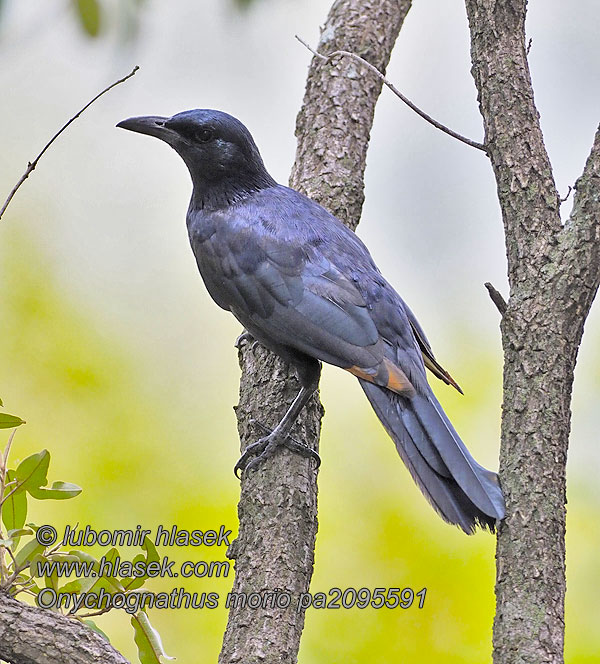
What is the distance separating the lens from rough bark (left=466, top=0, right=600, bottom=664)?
1.96 meters

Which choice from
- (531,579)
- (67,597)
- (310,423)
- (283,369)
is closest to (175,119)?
(283,369)

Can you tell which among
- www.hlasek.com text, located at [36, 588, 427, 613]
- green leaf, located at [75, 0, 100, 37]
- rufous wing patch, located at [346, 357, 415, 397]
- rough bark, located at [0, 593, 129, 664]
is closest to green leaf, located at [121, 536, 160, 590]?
www.hlasek.com text, located at [36, 588, 427, 613]

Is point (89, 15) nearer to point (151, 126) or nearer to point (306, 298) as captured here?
point (151, 126)

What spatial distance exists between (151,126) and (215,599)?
4.96 ft

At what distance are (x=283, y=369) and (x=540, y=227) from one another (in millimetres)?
979

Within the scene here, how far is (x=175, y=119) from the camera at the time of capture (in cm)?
283

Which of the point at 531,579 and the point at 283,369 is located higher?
the point at 283,369

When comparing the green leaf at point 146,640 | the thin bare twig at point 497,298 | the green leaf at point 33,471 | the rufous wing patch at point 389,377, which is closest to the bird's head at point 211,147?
the rufous wing patch at point 389,377

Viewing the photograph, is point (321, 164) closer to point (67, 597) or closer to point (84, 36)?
point (84, 36)

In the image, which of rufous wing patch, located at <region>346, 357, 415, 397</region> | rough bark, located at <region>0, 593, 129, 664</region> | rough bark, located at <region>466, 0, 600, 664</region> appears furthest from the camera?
rufous wing patch, located at <region>346, 357, 415, 397</region>

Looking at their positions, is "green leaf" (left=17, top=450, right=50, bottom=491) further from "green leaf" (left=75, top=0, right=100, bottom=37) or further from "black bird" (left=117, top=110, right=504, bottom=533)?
"green leaf" (left=75, top=0, right=100, bottom=37)

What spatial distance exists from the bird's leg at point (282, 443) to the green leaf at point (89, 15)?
155 centimetres

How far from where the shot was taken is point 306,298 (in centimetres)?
255

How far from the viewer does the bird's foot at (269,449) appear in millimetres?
2611
